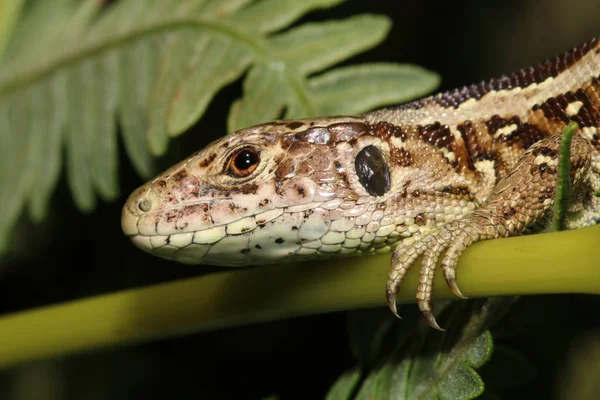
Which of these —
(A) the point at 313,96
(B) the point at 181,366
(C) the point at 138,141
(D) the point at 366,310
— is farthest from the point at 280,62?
(B) the point at 181,366

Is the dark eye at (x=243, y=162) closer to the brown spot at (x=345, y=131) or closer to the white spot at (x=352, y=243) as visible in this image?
the brown spot at (x=345, y=131)

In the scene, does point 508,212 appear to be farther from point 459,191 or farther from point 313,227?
point 313,227

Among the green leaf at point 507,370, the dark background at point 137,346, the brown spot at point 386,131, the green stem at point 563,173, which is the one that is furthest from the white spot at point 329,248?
the dark background at point 137,346

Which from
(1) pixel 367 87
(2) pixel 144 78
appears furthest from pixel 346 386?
(2) pixel 144 78

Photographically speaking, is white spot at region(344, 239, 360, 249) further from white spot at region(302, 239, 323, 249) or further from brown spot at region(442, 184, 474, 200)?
brown spot at region(442, 184, 474, 200)

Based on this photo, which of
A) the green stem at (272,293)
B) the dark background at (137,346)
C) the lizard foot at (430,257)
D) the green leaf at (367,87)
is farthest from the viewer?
the dark background at (137,346)

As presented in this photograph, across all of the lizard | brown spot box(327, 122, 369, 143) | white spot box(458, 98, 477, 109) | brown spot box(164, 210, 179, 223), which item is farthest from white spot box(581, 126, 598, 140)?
brown spot box(164, 210, 179, 223)

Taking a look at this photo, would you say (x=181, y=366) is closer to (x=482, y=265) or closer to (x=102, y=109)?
(x=102, y=109)

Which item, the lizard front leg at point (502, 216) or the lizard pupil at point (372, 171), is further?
the lizard pupil at point (372, 171)
